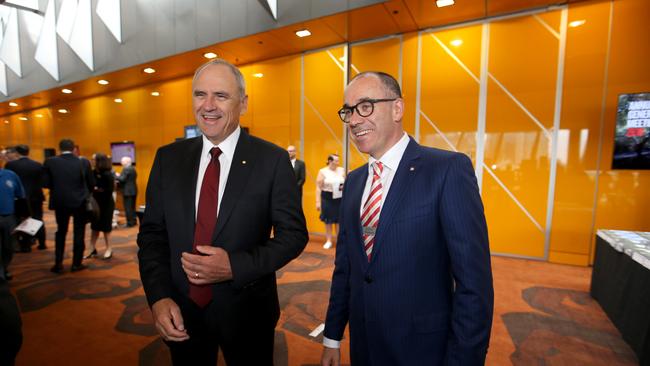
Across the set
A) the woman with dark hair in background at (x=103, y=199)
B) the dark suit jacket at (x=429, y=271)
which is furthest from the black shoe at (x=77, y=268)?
the dark suit jacket at (x=429, y=271)

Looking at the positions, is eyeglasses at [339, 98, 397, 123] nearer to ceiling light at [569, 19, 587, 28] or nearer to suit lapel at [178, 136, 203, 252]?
suit lapel at [178, 136, 203, 252]

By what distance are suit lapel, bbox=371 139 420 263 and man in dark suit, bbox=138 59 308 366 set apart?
0.35 m

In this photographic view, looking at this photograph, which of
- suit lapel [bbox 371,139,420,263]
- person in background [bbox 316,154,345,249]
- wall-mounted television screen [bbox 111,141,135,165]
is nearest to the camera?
suit lapel [bbox 371,139,420,263]

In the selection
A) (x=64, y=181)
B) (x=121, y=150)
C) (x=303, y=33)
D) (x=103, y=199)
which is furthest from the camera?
(x=121, y=150)

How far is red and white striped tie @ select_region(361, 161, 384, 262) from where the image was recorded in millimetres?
1250

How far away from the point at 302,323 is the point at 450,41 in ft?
16.6

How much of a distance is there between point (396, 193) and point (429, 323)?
0.49 m

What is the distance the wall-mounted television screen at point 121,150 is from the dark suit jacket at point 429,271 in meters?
10.5

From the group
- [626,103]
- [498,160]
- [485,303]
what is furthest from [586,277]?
[485,303]

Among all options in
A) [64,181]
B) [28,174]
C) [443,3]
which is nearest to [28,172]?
[28,174]

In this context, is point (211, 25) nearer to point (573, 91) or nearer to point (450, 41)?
point (450, 41)

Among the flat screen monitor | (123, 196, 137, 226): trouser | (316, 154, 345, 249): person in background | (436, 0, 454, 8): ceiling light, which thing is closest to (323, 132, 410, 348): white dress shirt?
(316, 154, 345, 249): person in background

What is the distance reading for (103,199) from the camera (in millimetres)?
4914

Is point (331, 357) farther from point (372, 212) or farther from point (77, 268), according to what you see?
point (77, 268)
